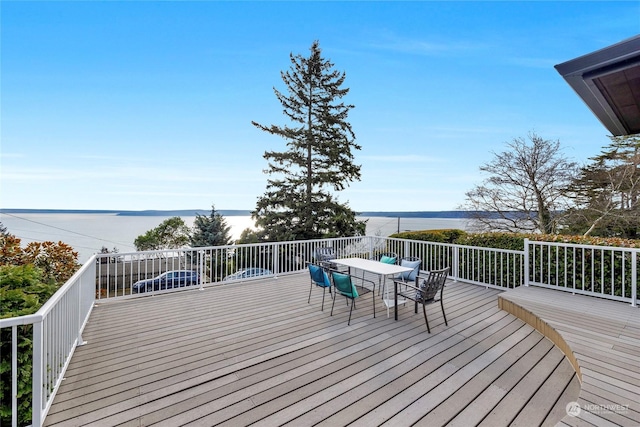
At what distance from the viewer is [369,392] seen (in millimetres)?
2385

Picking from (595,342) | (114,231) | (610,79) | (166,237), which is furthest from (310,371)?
(114,231)

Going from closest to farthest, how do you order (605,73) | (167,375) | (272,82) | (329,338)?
(605,73)
(167,375)
(329,338)
(272,82)

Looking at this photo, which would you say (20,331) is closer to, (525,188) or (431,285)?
(431,285)

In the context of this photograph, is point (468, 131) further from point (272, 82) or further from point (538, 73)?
point (272, 82)

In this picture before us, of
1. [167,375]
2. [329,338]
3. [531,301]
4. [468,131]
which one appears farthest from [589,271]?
[468,131]

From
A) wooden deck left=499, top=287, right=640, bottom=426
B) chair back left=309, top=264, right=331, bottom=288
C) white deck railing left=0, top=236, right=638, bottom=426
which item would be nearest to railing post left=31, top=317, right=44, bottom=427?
white deck railing left=0, top=236, right=638, bottom=426

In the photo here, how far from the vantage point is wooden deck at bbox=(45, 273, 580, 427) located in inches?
83.7

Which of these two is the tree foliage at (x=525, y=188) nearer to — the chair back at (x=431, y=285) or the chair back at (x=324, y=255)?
the chair back at (x=324, y=255)

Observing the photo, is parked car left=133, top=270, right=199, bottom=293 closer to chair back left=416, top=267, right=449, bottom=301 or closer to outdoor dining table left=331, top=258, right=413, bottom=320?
outdoor dining table left=331, top=258, right=413, bottom=320

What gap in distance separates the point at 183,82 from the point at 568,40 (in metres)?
12.8

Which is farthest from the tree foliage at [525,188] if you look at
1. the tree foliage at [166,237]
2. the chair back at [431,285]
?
the tree foliage at [166,237]

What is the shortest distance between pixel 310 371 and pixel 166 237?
2668 centimetres

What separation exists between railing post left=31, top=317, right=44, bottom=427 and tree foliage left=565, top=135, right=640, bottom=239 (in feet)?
43.4

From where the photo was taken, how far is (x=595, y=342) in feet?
10.0
